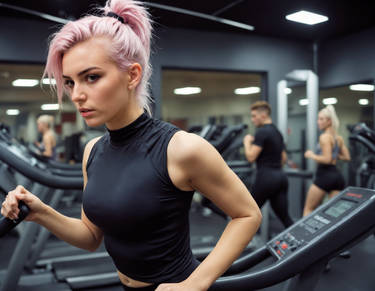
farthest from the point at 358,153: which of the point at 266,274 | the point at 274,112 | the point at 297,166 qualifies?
the point at 266,274

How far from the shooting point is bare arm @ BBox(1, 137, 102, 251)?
950 mm

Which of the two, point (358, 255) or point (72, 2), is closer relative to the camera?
point (358, 255)

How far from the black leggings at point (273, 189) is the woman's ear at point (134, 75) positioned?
8.77 feet

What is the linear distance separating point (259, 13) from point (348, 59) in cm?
170

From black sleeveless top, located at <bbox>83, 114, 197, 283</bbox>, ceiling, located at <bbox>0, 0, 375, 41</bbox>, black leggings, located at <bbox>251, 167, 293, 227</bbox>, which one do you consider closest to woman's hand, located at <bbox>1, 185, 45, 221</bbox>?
black sleeveless top, located at <bbox>83, 114, 197, 283</bbox>

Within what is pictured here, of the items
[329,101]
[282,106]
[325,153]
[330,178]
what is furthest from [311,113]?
[329,101]

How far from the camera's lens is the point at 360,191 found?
50.0 inches

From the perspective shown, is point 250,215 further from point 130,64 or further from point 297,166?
point 297,166

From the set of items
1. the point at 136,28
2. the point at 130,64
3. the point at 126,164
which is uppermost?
the point at 136,28

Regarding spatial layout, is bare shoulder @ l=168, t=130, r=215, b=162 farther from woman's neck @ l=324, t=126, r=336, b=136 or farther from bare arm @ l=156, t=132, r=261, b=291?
woman's neck @ l=324, t=126, r=336, b=136

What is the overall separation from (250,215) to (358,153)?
499 cm

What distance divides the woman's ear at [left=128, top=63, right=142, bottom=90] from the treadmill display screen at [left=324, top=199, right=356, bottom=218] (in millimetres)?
788

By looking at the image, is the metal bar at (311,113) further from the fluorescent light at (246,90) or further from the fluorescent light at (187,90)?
the fluorescent light at (187,90)

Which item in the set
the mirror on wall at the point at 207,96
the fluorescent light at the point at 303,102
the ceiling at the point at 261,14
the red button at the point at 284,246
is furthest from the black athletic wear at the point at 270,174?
the mirror on wall at the point at 207,96
